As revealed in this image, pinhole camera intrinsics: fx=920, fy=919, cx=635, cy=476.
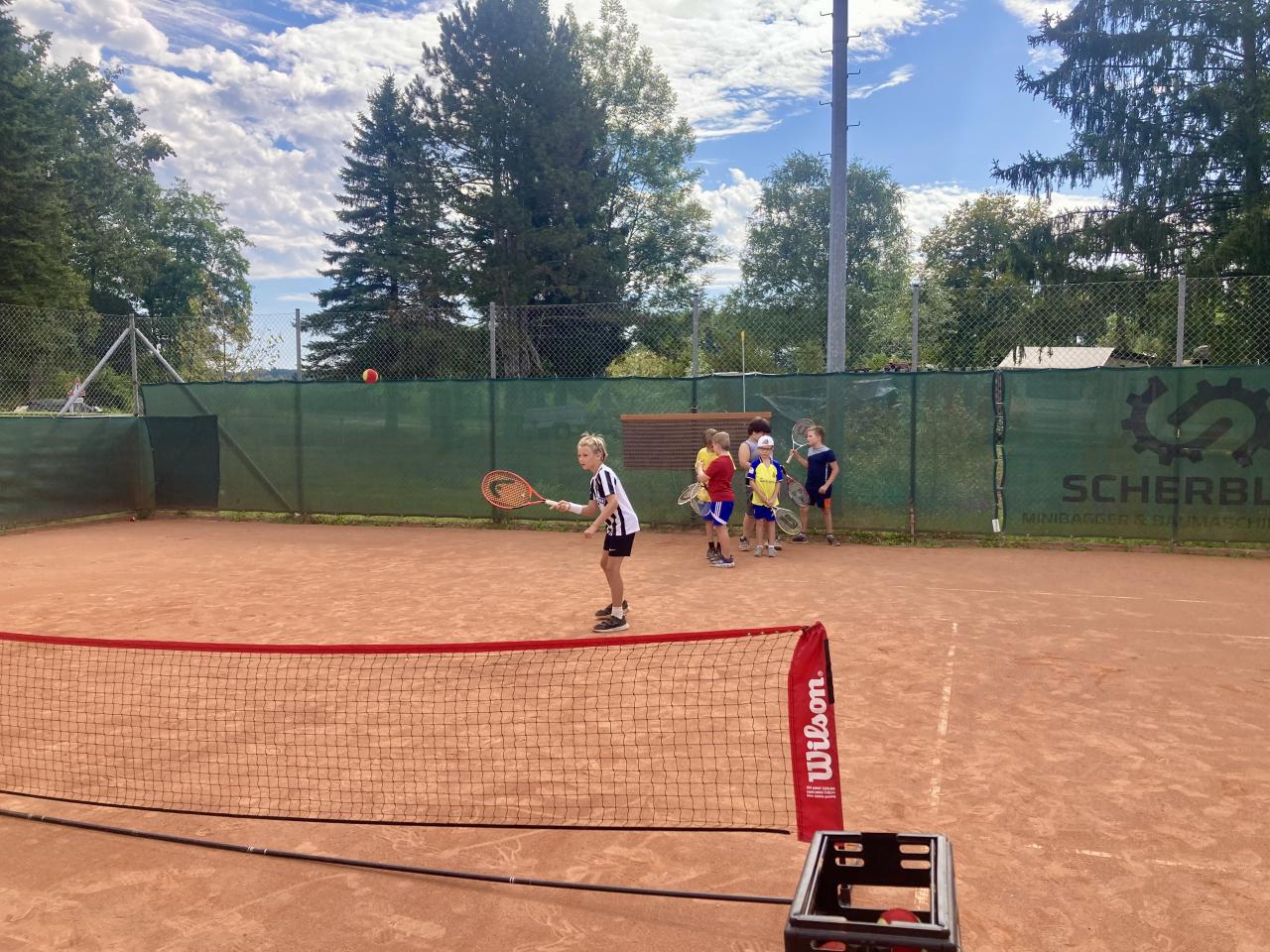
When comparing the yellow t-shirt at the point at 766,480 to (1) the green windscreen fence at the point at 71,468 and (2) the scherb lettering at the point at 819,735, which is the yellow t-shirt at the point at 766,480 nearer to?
(2) the scherb lettering at the point at 819,735

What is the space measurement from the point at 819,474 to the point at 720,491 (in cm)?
196

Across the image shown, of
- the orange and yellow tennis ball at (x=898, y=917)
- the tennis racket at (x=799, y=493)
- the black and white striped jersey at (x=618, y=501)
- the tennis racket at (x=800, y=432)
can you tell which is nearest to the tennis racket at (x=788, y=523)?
the tennis racket at (x=799, y=493)

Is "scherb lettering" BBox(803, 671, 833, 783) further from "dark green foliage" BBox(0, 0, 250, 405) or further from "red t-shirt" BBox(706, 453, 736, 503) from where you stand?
"dark green foliage" BBox(0, 0, 250, 405)

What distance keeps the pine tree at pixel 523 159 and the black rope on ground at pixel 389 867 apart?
2705 centimetres

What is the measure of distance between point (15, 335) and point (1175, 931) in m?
24.9

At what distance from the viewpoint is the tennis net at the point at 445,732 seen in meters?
3.91

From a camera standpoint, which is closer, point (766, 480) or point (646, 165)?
point (766, 480)

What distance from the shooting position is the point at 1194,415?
1051cm

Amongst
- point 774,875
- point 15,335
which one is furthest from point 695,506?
point 15,335

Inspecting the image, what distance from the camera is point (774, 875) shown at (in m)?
3.42

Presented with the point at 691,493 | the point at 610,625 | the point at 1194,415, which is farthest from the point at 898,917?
the point at 1194,415

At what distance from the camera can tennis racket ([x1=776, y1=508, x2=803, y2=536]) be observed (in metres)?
11.3

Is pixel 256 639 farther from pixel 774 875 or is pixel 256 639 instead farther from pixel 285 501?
pixel 285 501

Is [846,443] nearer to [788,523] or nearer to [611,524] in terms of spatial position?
[788,523]
